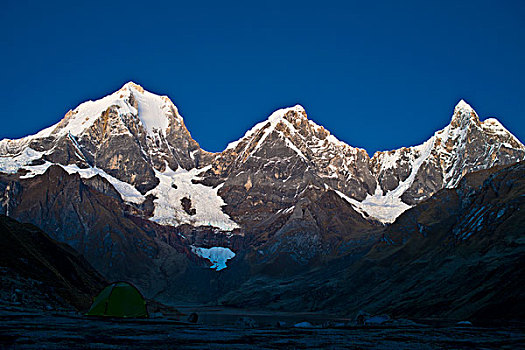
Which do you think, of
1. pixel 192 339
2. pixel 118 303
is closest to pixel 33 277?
pixel 118 303

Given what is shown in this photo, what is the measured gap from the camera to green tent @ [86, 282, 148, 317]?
177 feet

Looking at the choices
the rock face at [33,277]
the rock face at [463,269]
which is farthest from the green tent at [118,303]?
the rock face at [463,269]

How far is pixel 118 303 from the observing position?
180ft

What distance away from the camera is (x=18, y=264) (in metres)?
68.8

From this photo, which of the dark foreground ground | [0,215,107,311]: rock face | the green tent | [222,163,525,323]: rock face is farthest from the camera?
[222,163,525,323]: rock face

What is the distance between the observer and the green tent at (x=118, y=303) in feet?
177

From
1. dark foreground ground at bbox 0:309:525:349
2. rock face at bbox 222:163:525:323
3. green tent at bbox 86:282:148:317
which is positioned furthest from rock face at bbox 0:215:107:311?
rock face at bbox 222:163:525:323

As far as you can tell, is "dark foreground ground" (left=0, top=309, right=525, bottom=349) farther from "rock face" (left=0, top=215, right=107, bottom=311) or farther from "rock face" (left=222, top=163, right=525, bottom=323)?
"rock face" (left=222, top=163, right=525, bottom=323)

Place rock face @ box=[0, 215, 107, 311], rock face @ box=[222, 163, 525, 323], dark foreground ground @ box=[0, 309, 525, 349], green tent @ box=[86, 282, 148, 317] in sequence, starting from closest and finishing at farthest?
dark foreground ground @ box=[0, 309, 525, 349] < green tent @ box=[86, 282, 148, 317] < rock face @ box=[0, 215, 107, 311] < rock face @ box=[222, 163, 525, 323]

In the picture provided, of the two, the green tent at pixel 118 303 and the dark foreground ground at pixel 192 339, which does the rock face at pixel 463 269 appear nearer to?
the dark foreground ground at pixel 192 339

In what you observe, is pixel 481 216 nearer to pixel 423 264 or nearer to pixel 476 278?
pixel 423 264

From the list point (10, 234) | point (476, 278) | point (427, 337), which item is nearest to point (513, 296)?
point (476, 278)

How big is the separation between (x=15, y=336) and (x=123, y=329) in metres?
10.1

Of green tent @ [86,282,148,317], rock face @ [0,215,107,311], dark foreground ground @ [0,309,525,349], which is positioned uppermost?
rock face @ [0,215,107,311]
